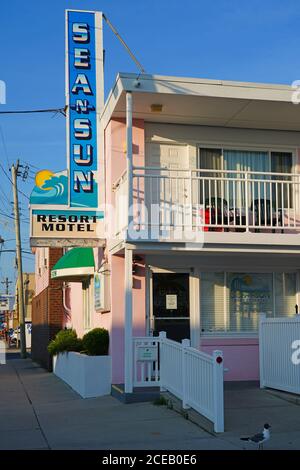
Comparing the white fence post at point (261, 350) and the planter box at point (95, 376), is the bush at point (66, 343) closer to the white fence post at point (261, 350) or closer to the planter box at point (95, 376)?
the planter box at point (95, 376)

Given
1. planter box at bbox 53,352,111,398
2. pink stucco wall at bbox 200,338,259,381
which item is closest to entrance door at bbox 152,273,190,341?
pink stucco wall at bbox 200,338,259,381

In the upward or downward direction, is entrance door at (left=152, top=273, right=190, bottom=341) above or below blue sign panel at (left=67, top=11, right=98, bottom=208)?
below

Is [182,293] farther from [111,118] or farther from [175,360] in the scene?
[111,118]

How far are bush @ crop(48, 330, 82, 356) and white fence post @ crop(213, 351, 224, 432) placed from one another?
308 inches

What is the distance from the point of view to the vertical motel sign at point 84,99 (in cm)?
1496

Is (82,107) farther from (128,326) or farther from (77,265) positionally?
(128,326)

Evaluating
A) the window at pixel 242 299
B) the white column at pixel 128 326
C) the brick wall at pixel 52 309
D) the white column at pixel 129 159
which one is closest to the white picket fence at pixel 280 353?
the window at pixel 242 299

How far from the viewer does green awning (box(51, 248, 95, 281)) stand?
55.9ft

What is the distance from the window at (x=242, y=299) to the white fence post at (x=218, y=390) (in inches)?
195

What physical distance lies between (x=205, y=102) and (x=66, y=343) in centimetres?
780

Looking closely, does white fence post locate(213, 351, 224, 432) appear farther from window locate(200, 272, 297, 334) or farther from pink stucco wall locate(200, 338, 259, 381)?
window locate(200, 272, 297, 334)

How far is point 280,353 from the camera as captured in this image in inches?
504

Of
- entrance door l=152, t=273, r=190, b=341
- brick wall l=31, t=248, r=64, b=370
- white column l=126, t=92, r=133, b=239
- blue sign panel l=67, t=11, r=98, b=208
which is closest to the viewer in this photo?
white column l=126, t=92, r=133, b=239
